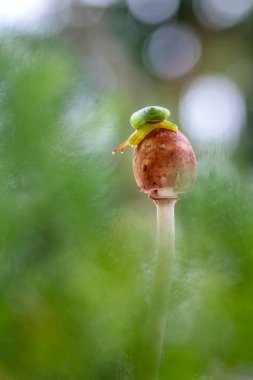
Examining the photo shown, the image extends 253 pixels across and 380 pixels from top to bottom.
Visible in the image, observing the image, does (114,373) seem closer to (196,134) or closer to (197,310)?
(197,310)

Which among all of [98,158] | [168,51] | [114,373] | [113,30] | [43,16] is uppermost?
[113,30]

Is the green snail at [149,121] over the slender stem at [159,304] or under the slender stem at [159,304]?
over

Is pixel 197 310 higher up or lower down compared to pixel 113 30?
lower down

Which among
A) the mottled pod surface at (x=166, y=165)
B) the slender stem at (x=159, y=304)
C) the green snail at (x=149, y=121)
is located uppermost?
the green snail at (x=149, y=121)

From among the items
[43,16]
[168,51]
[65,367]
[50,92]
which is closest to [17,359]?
[65,367]
